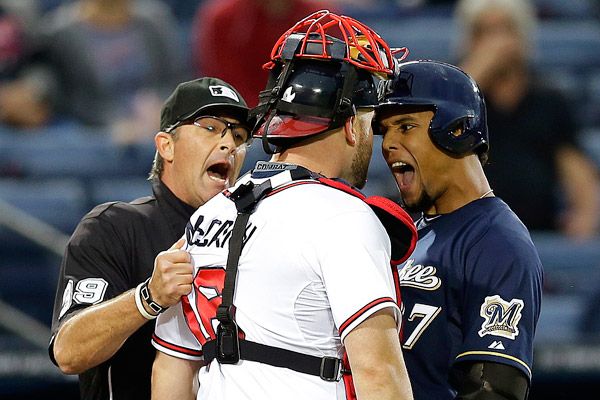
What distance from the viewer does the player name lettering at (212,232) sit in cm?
252

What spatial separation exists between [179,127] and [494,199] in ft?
3.44

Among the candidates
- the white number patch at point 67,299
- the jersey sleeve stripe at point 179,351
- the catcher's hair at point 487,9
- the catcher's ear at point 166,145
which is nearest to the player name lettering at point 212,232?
the jersey sleeve stripe at point 179,351

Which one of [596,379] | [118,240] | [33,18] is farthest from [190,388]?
[33,18]

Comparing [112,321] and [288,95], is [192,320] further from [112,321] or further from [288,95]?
[288,95]

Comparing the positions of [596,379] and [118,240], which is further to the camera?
[596,379]

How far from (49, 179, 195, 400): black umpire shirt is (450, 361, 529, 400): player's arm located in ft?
3.22

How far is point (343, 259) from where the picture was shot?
7.71 feet

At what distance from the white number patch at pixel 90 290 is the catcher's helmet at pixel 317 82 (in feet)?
2.41

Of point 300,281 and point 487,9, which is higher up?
point 300,281

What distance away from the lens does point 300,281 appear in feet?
7.89

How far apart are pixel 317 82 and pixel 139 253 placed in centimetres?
94

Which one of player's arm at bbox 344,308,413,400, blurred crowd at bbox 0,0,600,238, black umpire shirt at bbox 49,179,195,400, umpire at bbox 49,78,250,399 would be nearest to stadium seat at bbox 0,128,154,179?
blurred crowd at bbox 0,0,600,238

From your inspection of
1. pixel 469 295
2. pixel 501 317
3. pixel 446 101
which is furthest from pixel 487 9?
pixel 501 317

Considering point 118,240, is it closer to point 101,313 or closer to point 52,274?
point 101,313
